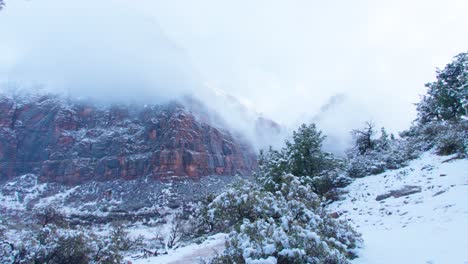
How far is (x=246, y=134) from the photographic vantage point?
150m

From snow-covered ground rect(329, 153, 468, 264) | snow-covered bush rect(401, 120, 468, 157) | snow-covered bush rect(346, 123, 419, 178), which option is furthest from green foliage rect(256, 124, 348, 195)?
snow-covered bush rect(401, 120, 468, 157)

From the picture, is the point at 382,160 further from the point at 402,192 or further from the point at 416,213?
the point at 416,213

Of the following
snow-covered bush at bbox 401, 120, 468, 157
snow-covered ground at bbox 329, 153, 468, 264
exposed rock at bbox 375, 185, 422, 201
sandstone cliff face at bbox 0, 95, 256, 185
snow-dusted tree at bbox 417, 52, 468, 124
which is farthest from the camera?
sandstone cliff face at bbox 0, 95, 256, 185

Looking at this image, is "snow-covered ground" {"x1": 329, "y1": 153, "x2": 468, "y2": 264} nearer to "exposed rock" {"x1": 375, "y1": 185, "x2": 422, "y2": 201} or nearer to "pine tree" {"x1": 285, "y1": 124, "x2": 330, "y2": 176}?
"exposed rock" {"x1": 375, "y1": 185, "x2": 422, "y2": 201}

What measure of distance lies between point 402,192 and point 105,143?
109m

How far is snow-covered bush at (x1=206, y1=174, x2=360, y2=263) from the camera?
547 cm

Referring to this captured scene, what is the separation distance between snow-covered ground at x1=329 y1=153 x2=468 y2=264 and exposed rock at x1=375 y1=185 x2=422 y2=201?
0.06 m

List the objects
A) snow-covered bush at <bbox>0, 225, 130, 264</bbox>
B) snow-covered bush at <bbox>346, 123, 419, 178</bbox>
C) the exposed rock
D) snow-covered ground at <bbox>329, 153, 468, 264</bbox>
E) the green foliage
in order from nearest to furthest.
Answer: snow-covered ground at <bbox>329, 153, 468, 264</bbox>
snow-covered bush at <bbox>0, 225, 130, 264</bbox>
the exposed rock
snow-covered bush at <bbox>346, 123, 419, 178</bbox>
the green foliage

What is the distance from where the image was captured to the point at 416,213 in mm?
9492

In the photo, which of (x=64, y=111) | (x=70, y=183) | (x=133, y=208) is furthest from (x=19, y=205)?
(x=64, y=111)

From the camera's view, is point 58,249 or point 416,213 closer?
point 58,249

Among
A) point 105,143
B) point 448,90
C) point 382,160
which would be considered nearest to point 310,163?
point 382,160

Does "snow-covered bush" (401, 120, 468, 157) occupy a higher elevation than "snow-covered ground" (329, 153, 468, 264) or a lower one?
higher

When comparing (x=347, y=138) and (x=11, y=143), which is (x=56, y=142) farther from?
(x=347, y=138)
